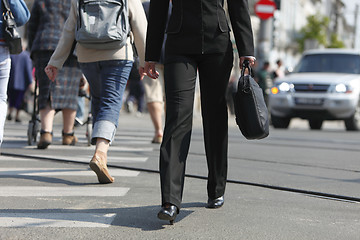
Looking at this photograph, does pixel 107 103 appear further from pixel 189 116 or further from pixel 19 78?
pixel 19 78

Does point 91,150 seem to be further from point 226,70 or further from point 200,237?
point 200,237

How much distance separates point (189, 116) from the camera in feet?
13.3

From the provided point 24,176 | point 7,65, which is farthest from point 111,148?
point 7,65

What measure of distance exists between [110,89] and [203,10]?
4.99 feet

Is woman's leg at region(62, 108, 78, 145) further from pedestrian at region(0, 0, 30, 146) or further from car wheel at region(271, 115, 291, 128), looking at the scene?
car wheel at region(271, 115, 291, 128)

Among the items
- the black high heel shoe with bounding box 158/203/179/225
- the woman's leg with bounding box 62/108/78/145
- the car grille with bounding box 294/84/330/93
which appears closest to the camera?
the black high heel shoe with bounding box 158/203/179/225

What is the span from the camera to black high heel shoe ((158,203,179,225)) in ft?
12.4

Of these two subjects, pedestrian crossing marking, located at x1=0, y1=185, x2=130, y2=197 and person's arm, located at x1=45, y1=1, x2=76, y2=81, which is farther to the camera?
person's arm, located at x1=45, y1=1, x2=76, y2=81

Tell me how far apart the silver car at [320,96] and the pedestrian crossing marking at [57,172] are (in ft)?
28.3

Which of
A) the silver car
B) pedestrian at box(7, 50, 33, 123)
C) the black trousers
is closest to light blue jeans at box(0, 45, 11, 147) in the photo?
the black trousers

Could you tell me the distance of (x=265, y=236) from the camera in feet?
12.2

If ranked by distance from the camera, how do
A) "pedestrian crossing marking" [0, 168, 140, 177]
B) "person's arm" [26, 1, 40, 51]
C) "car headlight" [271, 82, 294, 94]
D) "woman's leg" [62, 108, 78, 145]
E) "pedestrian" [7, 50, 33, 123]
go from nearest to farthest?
"pedestrian crossing marking" [0, 168, 140, 177], "person's arm" [26, 1, 40, 51], "woman's leg" [62, 108, 78, 145], "pedestrian" [7, 50, 33, 123], "car headlight" [271, 82, 294, 94]

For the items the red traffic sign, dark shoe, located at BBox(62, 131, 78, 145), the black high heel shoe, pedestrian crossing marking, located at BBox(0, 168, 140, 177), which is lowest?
the red traffic sign

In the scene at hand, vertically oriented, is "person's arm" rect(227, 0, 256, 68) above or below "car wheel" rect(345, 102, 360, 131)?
above
